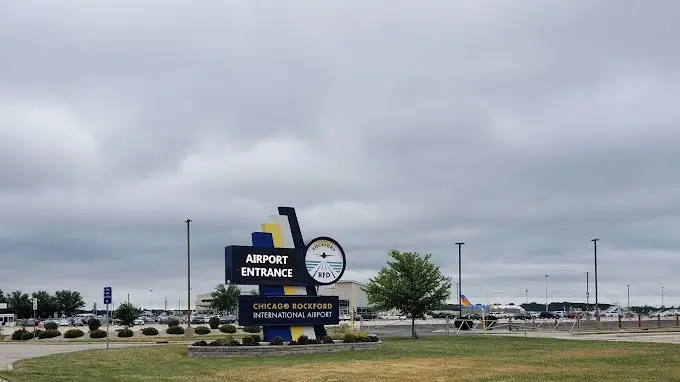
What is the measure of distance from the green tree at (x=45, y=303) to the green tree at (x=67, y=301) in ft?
4.81

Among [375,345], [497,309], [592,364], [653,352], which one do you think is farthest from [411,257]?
[497,309]

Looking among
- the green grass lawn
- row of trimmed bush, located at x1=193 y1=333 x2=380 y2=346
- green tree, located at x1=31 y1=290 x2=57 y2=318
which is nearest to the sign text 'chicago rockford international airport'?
row of trimmed bush, located at x1=193 y1=333 x2=380 y2=346

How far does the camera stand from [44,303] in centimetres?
15075

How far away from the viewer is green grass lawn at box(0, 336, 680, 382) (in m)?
23.1

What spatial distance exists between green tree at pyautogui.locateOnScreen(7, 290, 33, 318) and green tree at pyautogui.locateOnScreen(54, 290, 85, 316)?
5.66 metres

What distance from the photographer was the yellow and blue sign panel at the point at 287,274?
116 feet

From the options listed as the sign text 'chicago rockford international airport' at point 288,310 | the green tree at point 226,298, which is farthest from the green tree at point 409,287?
the green tree at point 226,298

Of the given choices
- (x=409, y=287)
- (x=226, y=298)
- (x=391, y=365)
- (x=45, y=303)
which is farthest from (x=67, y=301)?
(x=391, y=365)

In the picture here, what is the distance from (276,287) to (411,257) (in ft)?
48.1

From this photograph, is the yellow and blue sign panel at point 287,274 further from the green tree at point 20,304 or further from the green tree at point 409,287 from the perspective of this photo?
the green tree at point 20,304

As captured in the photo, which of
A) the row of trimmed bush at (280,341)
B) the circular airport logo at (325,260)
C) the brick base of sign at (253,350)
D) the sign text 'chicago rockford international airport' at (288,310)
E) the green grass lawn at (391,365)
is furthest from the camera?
the circular airport logo at (325,260)

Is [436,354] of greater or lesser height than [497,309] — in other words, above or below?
above

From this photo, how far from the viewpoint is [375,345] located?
3712cm

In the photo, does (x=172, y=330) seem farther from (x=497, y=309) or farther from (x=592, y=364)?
(x=497, y=309)
